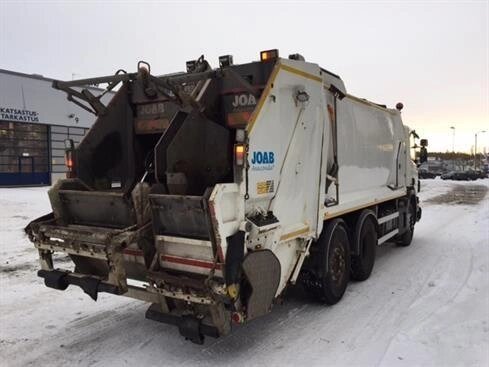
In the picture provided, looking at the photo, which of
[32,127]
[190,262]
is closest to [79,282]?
[190,262]

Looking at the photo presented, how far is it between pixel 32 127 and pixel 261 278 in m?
27.4

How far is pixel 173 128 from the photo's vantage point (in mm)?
4125

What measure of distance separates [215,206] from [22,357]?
228 cm

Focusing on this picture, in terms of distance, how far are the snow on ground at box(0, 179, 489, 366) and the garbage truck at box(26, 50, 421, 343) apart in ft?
1.29

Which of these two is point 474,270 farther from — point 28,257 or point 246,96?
point 28,257

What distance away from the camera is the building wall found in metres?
26.2

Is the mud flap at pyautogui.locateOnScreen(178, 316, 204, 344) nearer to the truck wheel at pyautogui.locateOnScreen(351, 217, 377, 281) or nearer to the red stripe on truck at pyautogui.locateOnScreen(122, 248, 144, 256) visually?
the red stripe on truck at pyautogui.locateOnScreen(122, 248, 144, 256)

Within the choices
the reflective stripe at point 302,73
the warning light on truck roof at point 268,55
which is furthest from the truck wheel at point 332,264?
the warning light on truck roof at point 268,55

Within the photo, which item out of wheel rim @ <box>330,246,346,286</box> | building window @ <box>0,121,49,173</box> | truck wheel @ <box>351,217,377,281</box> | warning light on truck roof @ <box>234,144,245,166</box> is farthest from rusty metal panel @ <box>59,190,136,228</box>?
building window @ <box>0,121,49,173</box>

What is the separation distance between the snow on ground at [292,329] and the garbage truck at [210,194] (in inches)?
15.4

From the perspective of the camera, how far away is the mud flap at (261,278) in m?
3.78

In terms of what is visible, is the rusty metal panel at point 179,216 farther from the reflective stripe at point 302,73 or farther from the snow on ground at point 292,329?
the reflective stripe at point 302,73

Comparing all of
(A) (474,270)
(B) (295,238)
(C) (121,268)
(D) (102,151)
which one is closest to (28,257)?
(D) (102,151)

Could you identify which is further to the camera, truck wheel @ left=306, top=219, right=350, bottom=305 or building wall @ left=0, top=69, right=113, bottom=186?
building wall @ left=0, top=69, right=113, bottom=186
